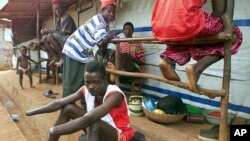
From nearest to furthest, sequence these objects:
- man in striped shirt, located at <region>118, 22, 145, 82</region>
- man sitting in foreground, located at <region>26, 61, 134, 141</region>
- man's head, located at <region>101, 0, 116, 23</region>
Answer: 1. man sitting in foreground, located at <region>26, 61, 134, 141</region>
2. man's head, located at <region>101, 0, 116, 23</region>
3. man in striped shirt, located at <region>118, 22, 145, 82</region>

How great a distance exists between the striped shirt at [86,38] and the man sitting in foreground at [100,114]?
3.13 feet

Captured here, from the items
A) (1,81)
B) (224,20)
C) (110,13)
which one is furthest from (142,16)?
(1,81)

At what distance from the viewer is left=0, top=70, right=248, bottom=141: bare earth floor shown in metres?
3.25

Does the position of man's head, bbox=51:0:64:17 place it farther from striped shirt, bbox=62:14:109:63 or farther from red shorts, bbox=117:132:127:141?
red shorts, bbox=117:132:127:141

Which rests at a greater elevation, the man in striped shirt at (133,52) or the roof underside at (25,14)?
the roof underside at (25,14)

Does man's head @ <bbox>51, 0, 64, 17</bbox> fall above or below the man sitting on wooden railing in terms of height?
above

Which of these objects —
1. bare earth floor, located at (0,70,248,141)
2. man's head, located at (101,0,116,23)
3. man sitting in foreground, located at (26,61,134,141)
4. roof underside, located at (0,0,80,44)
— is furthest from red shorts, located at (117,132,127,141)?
roof underside, located at (0,0,80,44)

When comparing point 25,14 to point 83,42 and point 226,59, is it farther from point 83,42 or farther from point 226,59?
point 226,59

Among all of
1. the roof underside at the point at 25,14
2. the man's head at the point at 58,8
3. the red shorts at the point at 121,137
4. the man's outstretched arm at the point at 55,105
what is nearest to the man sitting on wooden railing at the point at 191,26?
the red shorts at the point at 121,137

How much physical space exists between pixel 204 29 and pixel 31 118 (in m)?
4.14

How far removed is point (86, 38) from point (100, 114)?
5.09 feet

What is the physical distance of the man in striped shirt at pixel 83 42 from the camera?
348cm

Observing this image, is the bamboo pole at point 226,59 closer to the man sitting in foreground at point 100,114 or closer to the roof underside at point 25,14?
the man sitting in foreground at point 100,114

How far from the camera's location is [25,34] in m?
12.8
